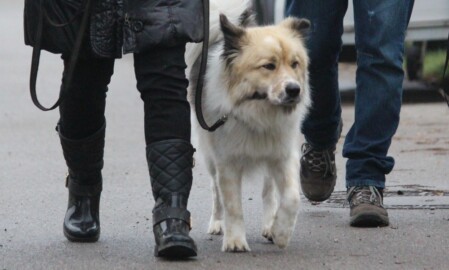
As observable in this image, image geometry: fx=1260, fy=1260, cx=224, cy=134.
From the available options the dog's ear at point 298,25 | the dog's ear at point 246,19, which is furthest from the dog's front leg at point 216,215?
the dog's ear at point 298,25

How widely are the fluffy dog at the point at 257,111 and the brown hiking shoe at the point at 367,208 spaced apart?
1.64 ft

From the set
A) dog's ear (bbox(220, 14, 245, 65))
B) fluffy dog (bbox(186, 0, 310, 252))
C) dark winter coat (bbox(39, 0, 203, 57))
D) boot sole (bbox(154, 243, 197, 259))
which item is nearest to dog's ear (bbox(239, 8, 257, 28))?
fluffy dog (bbox(186, 0, 310, 252))

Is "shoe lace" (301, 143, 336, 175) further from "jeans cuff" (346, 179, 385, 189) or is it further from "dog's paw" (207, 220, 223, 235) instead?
"dog's paw" (207, 220, 223, 235)

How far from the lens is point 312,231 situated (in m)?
5.89

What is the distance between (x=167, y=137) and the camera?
505 centimetres

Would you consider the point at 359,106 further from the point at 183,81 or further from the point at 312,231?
the point at 183,81

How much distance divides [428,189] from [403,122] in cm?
402

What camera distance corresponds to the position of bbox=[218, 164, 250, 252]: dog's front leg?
5.36 m

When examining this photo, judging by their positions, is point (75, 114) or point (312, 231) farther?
point (312, 231)

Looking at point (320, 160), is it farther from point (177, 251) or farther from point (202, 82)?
point (177, 251)

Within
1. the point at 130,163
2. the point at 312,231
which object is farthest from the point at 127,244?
the point at 130,163

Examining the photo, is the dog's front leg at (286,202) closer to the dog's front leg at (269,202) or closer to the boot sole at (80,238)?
the dog's front leg at (269,202)

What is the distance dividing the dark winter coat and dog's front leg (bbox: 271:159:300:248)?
828 millimetres

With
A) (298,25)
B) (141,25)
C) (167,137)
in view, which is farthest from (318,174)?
(141,25)
